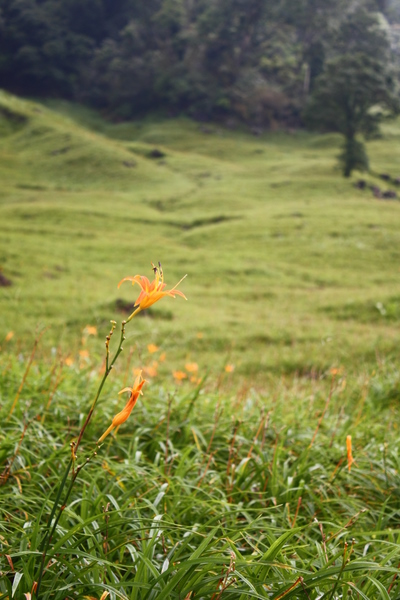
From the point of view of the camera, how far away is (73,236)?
1628cm

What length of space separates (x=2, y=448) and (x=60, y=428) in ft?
1.94

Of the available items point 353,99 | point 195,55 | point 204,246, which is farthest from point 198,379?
point 195,55

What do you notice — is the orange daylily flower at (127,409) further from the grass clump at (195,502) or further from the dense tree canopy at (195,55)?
the dense tree canopy at (195,55)

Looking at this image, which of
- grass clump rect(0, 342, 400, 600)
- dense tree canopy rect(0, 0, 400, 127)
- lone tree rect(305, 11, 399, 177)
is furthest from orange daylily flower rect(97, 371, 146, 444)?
dense tree canopy rect(0, 0, 400, 127)

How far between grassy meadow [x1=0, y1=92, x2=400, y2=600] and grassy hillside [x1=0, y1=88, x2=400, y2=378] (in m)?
0.09

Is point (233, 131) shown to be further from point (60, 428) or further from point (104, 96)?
point (60, 428)

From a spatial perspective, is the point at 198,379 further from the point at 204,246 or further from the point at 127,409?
the point at 204,246

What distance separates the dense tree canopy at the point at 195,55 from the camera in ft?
153

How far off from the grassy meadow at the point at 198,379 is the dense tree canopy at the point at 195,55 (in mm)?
17831

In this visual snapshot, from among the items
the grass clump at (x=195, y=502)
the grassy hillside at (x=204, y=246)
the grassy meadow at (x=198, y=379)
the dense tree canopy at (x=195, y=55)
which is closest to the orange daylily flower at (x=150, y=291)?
the grassy meadow at (x=198, y=379)

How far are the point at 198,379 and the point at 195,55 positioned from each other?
172ft

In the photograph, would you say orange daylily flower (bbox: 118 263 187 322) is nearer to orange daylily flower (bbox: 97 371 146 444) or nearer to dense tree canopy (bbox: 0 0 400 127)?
orange daylily flower (bbox: 97 371 146 444)

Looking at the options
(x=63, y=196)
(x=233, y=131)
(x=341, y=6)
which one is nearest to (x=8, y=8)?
(x=233, y=131)

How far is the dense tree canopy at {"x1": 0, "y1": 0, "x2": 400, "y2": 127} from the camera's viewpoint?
46500 mm
